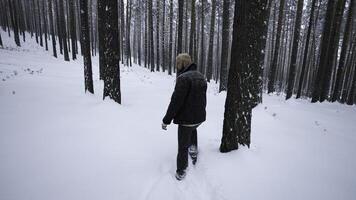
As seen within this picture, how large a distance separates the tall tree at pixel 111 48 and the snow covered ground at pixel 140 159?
25.6 inches

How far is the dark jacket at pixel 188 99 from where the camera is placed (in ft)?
11.5

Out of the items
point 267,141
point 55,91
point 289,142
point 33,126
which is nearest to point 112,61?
point 33,126

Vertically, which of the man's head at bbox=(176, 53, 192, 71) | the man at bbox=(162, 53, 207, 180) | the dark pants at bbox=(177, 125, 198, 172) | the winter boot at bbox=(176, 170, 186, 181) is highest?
the man's head at bbox=(176, 53, 192, 71)

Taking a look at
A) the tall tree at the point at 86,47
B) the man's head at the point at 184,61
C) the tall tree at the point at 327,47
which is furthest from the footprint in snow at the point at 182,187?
the tall tree at the point at 327,47

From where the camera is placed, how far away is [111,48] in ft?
22.2

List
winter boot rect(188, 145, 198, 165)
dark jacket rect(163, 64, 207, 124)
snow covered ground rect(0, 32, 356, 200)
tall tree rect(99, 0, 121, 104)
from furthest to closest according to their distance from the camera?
tall tree rect(99, 0, 121, 104), winter boot rect(188, 145, 198, 165), dark jacket rect(163, 64, 207, 124), snow covered ground rect(0, 32, 356, 200)

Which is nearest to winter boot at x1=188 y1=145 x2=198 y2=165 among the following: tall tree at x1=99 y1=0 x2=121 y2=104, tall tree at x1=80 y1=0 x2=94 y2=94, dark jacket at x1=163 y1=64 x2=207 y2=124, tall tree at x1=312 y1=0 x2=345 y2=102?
dark jacket at x1=163 y1=64 x2=207 y2=124

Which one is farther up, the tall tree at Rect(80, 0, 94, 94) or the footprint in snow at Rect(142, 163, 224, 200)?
the tall tree at Rect(80, 0, 94, 94)

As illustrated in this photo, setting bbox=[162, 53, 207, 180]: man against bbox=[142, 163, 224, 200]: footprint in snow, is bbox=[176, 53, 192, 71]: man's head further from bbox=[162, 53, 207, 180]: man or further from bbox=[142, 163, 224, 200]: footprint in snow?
bbox=[142, 163, 224, 200]: footprint in snow

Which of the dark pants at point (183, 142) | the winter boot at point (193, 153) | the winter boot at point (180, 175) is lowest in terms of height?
the winter boot at point (180, 175)

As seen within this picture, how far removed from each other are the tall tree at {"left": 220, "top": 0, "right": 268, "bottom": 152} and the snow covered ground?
1.39 feet

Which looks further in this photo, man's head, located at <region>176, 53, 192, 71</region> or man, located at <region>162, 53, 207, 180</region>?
man's head, located at <region>176, 53, 192, 71</region>

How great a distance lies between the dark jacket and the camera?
137 inches

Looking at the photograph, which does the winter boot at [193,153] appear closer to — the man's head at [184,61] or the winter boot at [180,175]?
the winter boot at [180,175]
